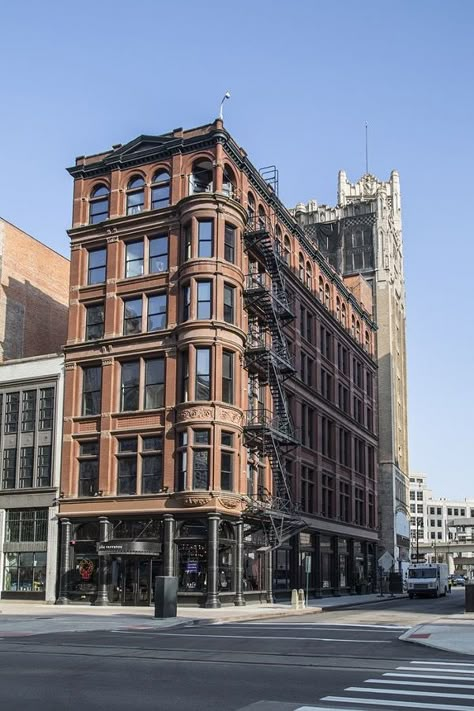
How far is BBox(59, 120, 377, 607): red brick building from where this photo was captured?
41969 millimetres

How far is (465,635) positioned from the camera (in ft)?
76.9

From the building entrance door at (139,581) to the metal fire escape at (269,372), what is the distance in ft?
18.2

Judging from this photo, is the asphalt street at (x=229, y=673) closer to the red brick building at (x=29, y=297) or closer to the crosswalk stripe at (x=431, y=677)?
the crosswalk stripe at (x=431, y=677)

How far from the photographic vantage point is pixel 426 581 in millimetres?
62031

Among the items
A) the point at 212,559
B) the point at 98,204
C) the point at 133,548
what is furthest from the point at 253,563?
the point at 98,204

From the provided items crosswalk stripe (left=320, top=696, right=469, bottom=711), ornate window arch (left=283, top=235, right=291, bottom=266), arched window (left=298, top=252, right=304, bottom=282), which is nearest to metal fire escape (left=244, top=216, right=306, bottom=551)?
ornate window arch (left=283, top=235, right=291, bottom=266)

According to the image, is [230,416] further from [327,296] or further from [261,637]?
[327,296]

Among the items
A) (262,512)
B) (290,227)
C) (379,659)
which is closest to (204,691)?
(379,659)

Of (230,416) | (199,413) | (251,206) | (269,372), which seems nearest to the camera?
(199,413)

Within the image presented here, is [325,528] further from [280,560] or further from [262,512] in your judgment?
[262,512]

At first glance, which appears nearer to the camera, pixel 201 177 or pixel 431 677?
pixel 431 677

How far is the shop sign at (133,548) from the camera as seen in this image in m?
41.6

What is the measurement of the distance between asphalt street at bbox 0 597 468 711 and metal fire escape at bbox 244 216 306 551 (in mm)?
21003

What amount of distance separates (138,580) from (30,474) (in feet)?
31.8
